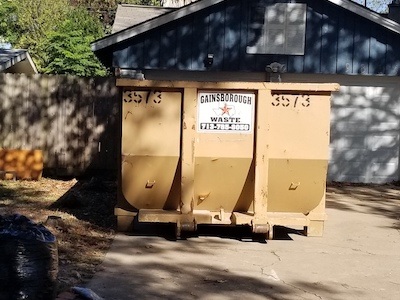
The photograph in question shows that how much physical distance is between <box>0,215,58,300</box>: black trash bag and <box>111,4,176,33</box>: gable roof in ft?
42.2

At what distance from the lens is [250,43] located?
593 inches

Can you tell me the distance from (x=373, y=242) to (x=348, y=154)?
6.90 m

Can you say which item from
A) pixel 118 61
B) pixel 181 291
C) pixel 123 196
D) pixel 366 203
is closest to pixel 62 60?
pixel 118 61

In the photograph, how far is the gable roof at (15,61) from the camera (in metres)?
16.8

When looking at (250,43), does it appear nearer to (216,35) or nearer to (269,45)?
(269,45)

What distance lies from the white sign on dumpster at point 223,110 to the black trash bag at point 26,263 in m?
3.88

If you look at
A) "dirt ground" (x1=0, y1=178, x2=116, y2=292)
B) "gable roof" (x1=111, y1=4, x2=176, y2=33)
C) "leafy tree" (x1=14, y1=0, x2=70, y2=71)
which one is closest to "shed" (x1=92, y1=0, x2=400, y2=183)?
"gable roof" (x1=111, y1=4, x2=176, y2=33)

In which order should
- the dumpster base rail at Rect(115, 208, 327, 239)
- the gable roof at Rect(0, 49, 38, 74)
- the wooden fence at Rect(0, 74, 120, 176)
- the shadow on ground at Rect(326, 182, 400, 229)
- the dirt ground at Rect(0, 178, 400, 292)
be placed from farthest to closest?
the gable roof at Rect(0, 49, 38, 74) < the wooden fence at Rect(0, 74, 120, 176) < the shadow on ground at Rect(326, 182, 400, 229) < the dumpster base rail at Rect(115, 208, 327, 239) < the dirt ground at Rect(0, 178, 400, 292)

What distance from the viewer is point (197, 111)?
8500 millimetres

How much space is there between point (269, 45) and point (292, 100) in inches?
267

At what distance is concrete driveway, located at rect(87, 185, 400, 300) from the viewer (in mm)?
6328

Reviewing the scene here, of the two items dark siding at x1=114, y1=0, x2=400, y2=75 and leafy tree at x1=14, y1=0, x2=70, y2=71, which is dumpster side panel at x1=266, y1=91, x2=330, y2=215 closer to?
dark siding at x1=114, y1=0, x2=400, y2=75

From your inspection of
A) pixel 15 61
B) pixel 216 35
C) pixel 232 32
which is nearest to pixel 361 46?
pixel 232 32

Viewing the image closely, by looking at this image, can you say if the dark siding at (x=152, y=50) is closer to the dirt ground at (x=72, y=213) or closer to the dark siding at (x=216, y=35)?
the dark siding at (x=216, y=35)
